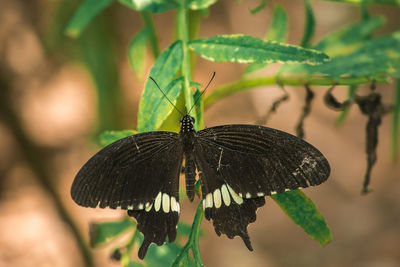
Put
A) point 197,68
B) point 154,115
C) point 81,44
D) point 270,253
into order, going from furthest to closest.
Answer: point 197,68 → point 270,253 → point 81,44 → point 154,115

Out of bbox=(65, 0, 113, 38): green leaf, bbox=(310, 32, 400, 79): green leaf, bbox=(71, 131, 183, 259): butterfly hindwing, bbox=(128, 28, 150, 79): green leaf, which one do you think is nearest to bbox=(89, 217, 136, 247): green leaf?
bbox=(71, 131, 183, 259): butterfly hindwing

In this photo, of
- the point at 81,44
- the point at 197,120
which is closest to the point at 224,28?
the point at 81,44

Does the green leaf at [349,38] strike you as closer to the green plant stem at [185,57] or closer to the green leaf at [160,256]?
the green plant stem at [185,57]

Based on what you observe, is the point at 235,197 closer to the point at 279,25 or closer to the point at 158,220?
the point at 158,220

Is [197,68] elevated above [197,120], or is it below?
below

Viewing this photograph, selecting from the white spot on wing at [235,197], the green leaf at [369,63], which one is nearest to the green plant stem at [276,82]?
the green leaf at [369,63]

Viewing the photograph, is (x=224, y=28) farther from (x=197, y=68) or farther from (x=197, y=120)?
(x=197, y=120)
